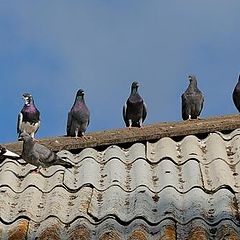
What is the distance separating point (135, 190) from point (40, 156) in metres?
0.96

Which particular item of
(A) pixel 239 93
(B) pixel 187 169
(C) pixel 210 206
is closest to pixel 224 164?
(B) pixel 187 169

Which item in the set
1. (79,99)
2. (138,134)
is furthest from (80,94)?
(138,134)

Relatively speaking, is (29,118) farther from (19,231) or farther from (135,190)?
(19,231)

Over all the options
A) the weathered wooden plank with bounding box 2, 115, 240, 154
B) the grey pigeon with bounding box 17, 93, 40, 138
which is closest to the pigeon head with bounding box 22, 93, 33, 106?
the grey pigeon with bounding box 17, 93, 40, 138

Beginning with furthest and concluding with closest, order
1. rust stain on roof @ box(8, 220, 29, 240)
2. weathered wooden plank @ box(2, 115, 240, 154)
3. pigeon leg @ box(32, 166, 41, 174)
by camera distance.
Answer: weathered wooden plank @ box(2, 115, 240, 154) < pigeon leg @ box(32, 166, 41, 174) < rust stain on roof @ box(8, 220, 29, 240)

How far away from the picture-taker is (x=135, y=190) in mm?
4168

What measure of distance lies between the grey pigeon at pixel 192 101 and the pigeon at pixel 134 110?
0.50 m

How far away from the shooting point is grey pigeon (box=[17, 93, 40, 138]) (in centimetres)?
870

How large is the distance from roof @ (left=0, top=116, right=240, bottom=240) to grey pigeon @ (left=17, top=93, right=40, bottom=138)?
320 centimetres

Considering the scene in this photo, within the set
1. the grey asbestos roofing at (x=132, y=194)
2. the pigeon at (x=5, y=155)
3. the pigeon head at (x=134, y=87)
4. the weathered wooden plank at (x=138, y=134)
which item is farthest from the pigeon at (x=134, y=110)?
the grey asbestos roofing at (x=132, y=194)

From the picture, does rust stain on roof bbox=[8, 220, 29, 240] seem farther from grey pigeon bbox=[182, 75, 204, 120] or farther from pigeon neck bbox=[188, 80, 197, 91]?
pigeon neck bbox=[188, 80, 197, 91]

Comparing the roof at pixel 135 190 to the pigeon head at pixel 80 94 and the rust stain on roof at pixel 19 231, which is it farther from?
the pigeon head at pixel 80 94

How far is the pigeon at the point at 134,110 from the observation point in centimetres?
811

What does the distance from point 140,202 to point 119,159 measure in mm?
968
